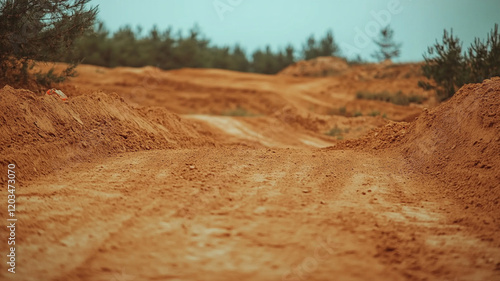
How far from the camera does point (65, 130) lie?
611cm

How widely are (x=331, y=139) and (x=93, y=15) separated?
8032 millimetres

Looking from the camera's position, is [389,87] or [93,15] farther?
[389,87]

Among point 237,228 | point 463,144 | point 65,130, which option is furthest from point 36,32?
point 463,144

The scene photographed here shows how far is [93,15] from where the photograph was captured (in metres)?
9.41

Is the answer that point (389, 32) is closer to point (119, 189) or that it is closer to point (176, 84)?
point (176, 84)

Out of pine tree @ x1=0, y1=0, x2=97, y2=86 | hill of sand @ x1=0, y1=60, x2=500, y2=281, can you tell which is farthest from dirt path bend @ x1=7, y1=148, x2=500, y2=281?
pine tree @ x1=0, y1=0, x2=97, y2=86

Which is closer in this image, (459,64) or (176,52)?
(459,64)

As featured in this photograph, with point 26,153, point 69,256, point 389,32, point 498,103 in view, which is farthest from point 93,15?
point 389,32
